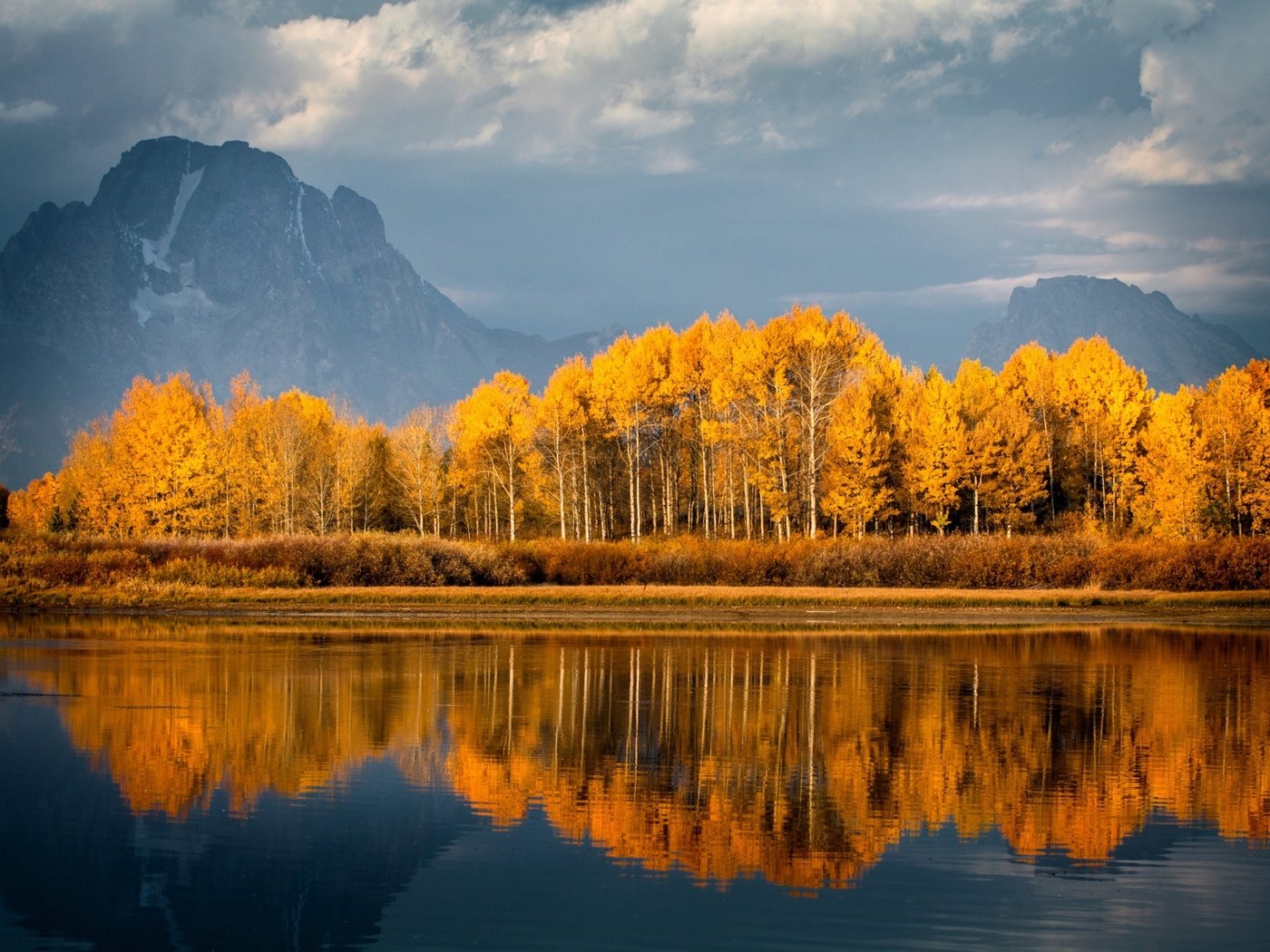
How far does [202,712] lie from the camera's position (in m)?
21.1

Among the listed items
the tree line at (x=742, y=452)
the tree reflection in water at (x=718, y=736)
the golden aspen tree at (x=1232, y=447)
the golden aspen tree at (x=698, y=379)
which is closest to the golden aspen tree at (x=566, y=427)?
the tree line at (x=742, y=452)

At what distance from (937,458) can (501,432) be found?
2734 centimetres

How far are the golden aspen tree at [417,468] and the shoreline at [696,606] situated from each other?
130ft

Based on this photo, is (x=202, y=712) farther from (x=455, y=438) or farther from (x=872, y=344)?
Answer: (x=455, y=438)

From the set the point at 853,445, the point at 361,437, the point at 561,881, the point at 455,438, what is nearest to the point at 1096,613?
the point at 853,445

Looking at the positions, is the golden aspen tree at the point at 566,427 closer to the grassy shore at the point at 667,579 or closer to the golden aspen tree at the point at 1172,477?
the grassy shore at the point at 667,579

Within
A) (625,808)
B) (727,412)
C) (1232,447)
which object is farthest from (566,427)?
(625,808)

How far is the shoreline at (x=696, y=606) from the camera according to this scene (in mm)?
42562

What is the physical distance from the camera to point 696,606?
45.7 m

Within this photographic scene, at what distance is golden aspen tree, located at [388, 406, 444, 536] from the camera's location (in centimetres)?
8862

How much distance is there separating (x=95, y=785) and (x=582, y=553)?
39.1 metres

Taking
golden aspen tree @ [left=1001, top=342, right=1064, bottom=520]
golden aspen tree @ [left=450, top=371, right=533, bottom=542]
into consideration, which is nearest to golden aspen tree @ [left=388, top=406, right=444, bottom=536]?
golden aspen tree @ [left=450, top=371, right=533, bottom=542]

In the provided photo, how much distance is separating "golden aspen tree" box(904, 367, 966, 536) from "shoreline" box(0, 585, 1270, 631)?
2048cm

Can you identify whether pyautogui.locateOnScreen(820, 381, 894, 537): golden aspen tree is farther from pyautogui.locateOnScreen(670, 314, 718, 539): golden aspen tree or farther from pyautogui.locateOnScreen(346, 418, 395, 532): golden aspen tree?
pyautogui.locateOnScreen(346, 418, 395, 532): golden aspen tree
